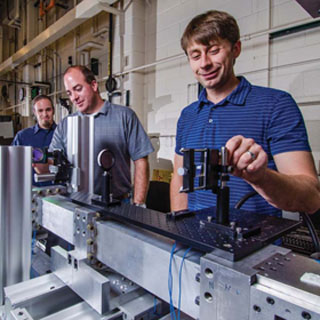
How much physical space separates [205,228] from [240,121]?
1.63 feet

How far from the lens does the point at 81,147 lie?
0.73 meters

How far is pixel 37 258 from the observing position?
937 millimetres

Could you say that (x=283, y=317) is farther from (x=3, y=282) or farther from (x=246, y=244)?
(x=3, y=282)

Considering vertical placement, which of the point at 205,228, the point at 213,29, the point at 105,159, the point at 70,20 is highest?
the point at 70,20

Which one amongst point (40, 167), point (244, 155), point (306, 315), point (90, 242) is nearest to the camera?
point (306, 315)

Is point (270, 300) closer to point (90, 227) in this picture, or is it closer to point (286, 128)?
point (90, 227)

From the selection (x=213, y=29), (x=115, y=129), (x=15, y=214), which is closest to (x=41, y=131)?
(x=115, y=129)

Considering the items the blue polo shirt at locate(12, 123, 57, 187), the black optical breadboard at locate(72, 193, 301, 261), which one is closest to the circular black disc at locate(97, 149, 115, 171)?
the black optical breadboard at locate(72, 193, 301, 261)

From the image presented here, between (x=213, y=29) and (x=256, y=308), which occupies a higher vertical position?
(x=213, y=29)

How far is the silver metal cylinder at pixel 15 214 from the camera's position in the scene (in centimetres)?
73

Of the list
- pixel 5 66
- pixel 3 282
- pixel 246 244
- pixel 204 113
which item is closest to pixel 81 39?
pixel 5 66

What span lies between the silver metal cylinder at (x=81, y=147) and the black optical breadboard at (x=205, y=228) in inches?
4.2

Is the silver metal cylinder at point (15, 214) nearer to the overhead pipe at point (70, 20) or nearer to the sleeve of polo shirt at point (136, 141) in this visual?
the sleeve of polo shirt at point (136, 141)

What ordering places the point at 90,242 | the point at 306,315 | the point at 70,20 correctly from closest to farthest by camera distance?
the point at 306,315, the point at 90,242, the point at 70,20
